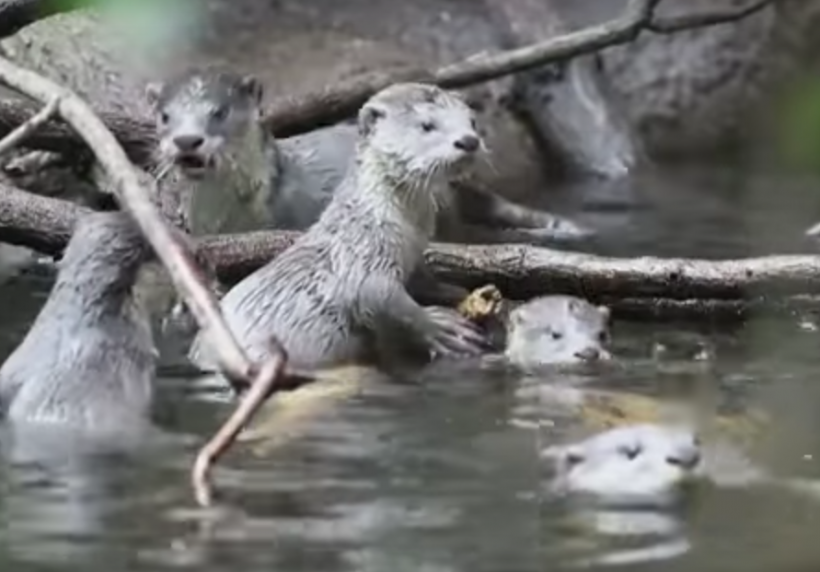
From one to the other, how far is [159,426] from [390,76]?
10.2 ft

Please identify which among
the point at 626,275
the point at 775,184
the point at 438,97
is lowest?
the point at 626,275

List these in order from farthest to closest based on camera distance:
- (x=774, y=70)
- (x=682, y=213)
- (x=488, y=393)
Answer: (x=774, y=70)
(x=682, y=213)
(x=488, y=393)

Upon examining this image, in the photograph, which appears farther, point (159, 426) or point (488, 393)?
point (488, 393)

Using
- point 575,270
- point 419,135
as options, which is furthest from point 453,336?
point 419,135

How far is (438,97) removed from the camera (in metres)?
6.00

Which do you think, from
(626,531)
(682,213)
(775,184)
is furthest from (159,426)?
(775,184)

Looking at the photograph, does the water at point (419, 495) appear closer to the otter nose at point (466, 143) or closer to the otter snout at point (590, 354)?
the otter snout at point (590, 354)

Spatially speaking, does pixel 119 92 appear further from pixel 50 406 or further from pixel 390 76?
pixel 50 406

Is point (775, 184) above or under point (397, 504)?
above

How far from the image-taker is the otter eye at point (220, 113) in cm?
661

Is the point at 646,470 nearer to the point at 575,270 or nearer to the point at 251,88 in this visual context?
the point at 575,270

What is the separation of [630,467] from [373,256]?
76.9 inches

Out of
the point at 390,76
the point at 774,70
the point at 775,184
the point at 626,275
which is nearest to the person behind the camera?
the point at 626,275

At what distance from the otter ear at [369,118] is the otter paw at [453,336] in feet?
1.67
